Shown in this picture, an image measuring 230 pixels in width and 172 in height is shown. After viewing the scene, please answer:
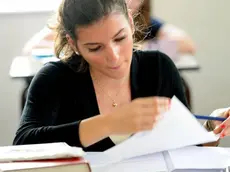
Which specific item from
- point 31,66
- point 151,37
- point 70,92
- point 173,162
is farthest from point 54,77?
point 151,37

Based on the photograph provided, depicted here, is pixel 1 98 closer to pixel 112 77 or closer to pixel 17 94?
pixel 17 94

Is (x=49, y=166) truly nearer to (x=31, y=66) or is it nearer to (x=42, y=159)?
(x=42, y=159)

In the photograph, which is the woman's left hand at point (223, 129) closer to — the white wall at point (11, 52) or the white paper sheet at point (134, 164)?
the white paper sheet at point (134, 164)

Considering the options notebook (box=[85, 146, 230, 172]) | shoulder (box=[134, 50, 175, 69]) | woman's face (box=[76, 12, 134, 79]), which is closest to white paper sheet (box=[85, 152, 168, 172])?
notebook (box=[85, 146, 230, 172])

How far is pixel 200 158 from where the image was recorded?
1125 mm

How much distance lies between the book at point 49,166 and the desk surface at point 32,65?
119cm

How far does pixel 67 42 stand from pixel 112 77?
17 cm

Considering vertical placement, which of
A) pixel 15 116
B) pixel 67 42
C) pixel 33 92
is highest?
pixel 67 42

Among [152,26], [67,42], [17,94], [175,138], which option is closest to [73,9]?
[67,42]

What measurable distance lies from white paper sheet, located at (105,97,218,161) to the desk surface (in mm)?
986

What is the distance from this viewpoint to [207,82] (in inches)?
118

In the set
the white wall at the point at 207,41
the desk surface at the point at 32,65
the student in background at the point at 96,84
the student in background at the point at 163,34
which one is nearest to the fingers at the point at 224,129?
A: the student in background at the point at 96,84

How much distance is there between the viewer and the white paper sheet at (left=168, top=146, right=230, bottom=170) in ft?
3.54

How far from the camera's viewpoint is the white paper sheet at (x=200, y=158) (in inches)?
42.5
